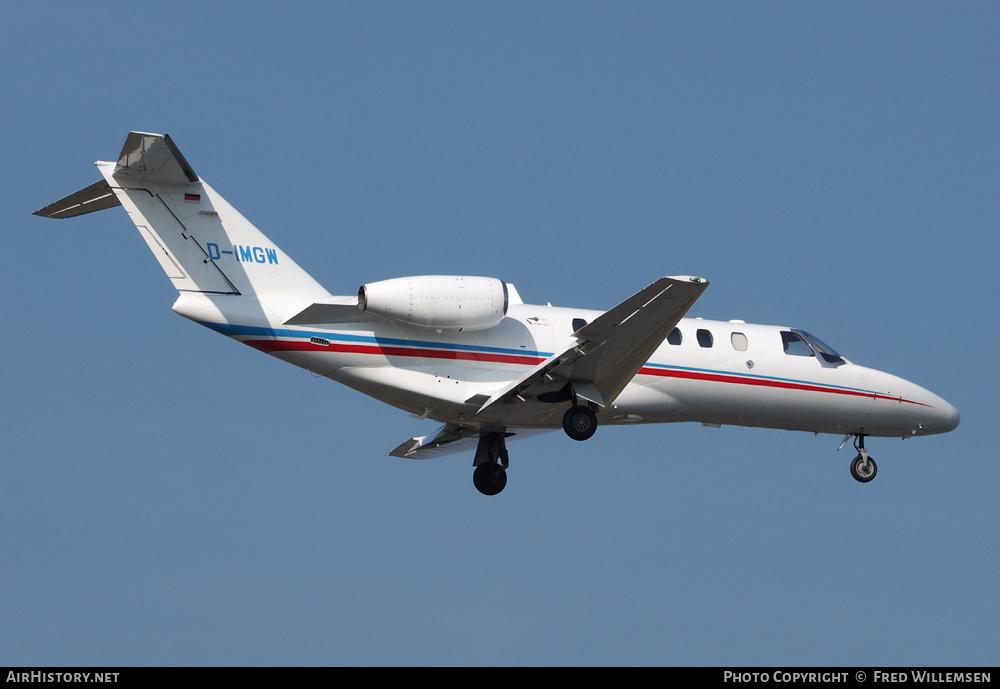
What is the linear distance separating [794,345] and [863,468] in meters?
2.79

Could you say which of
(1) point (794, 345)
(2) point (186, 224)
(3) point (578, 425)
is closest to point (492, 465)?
(3) point (578, 425)

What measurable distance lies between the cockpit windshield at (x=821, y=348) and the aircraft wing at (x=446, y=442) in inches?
194

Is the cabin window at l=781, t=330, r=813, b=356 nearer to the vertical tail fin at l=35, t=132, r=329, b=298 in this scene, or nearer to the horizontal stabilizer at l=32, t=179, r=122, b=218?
the vertical tail fin at l=35, t=132, r=329, b=298

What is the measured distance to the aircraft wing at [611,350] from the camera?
19000 mm

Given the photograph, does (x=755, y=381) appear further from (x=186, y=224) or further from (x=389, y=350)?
(x=186, y=224)

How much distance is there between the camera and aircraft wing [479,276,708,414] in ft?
62.3

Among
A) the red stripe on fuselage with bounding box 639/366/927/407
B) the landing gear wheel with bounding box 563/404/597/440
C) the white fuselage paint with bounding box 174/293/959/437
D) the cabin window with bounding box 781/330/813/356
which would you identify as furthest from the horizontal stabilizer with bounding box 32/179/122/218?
the cabin window with bounding box 781/330/813/356

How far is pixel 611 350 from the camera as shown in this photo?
66.1 ft

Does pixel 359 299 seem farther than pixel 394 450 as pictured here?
No

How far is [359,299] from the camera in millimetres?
19984

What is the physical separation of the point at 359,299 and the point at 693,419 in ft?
21.4

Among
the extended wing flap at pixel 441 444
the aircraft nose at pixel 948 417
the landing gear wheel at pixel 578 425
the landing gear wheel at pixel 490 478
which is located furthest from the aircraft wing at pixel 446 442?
the aircraft nose at pixel 948 417

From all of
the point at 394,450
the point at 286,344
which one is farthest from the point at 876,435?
the point at 286,344
